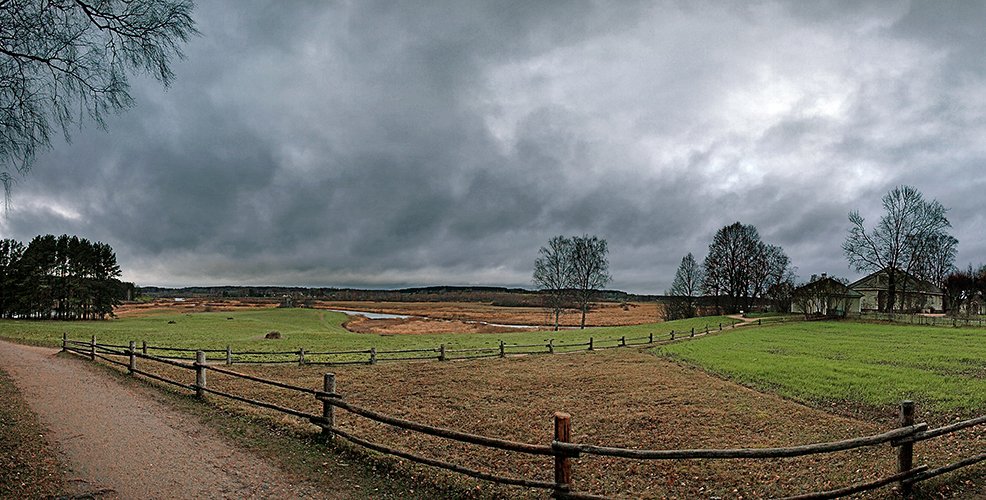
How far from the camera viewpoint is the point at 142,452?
8.85 meters

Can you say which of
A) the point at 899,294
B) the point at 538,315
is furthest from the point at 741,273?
the point at 538,315


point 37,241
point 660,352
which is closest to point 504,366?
point 660,352

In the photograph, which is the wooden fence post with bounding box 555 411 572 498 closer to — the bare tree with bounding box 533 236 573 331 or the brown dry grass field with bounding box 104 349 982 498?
the brown dry grass field with bounding box 104 349 982 498

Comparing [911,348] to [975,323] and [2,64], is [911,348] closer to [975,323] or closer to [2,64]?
[975,323]

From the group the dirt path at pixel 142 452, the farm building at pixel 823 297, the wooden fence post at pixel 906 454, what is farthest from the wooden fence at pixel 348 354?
the farm building at pixel 823 297

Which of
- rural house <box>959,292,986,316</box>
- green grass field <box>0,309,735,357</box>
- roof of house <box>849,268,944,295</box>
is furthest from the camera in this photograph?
rural house <box>959,292,986,316</box>

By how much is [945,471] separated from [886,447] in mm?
2705

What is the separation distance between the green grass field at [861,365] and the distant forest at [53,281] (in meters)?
70.4

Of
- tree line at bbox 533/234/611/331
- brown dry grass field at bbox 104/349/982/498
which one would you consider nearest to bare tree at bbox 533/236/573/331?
tree line at bbox 533/234/611/331

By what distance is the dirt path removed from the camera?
7.45 m

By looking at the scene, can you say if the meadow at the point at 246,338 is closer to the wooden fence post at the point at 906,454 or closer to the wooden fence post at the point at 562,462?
the wooden fence post at the point at 562,462

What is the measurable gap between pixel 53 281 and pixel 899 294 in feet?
353

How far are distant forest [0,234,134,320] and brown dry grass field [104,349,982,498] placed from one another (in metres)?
58.7

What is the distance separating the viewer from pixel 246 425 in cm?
1107
